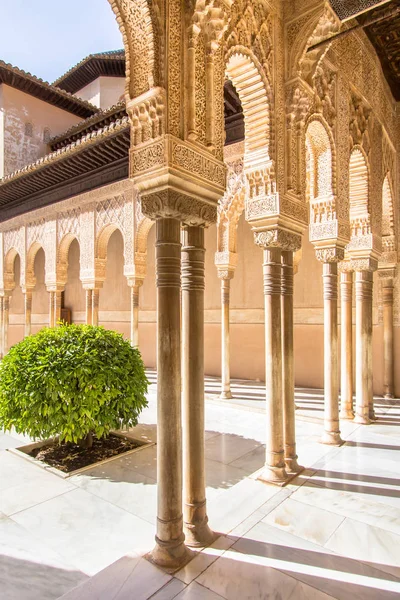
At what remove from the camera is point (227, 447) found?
5.41 metres

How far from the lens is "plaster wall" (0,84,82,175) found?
15102 millimetres

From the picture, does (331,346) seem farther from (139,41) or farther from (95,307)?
(95,307)

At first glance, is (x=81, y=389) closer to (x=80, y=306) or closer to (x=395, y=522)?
(x=395, y=522)

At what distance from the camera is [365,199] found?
607 cm

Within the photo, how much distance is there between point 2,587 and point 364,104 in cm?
699

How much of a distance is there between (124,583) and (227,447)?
10.1 ft

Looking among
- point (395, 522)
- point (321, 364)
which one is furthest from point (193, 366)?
point (321, 364)

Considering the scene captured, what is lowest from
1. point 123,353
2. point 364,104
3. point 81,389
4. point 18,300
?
point 81,389

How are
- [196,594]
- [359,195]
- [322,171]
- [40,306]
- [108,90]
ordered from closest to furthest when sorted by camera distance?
[196,594] → [322,171] → [359,195] → [108,90] → [40,306]

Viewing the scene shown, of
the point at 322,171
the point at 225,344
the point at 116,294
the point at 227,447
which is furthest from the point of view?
the point at 116,294

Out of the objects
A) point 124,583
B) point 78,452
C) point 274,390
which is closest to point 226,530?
point 124,583

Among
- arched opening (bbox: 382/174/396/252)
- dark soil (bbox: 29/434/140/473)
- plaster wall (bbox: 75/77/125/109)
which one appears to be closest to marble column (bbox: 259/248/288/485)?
dark soil (bbox: 29/434/140/473)

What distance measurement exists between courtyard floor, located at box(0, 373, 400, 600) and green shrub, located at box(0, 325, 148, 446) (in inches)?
20.1

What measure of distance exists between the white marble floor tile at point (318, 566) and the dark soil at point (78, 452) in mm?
2482
